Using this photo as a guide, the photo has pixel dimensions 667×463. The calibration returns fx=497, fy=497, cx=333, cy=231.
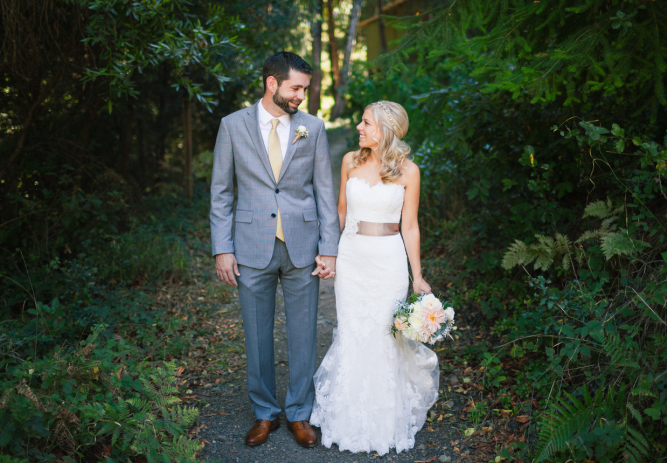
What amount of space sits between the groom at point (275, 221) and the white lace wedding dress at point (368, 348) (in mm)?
158

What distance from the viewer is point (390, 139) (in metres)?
3.36

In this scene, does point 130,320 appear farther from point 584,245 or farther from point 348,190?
point 584,245

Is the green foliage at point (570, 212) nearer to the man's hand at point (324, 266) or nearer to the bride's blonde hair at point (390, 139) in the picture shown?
the bride's blonde hair at point (390, 139)

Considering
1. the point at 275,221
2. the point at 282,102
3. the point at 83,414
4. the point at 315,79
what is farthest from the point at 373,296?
the point at 315,79

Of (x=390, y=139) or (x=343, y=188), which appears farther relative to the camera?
(x=343, y=188)

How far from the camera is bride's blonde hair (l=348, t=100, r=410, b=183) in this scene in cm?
334

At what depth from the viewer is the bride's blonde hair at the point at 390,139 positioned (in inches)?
132

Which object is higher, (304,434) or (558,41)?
(558,41)

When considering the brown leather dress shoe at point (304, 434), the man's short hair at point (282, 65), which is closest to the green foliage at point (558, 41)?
the man's short hair at point (282, 65)

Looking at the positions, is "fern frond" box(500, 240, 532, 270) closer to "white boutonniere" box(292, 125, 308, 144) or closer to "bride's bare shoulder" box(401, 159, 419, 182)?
"bride's bare shoulder" box(401, 159, 419, 182)

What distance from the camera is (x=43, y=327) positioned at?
4.21 m

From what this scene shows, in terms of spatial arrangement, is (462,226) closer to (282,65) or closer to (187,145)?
(282,65)

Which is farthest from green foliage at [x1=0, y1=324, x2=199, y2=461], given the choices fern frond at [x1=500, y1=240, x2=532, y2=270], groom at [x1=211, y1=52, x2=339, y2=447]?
fern frond at [x1=500, y1=240, x2=532, y2=270]

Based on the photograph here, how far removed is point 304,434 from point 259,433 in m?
0.31
